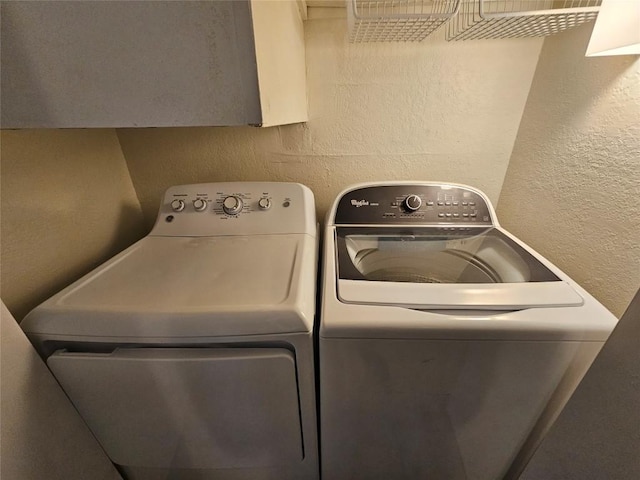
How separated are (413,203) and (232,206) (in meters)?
0.73

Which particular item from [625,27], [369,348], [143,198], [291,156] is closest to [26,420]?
[369,348]

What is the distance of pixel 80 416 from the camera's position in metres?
0.76

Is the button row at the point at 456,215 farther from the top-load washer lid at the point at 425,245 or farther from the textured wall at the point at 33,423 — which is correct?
the textured wall at the point at 33,423

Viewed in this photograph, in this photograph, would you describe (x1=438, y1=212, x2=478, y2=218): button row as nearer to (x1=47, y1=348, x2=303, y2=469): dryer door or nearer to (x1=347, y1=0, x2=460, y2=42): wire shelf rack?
(x1=347, y1=0, x2=460, y2=42): wire shelf rack

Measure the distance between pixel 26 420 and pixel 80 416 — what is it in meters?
0.14

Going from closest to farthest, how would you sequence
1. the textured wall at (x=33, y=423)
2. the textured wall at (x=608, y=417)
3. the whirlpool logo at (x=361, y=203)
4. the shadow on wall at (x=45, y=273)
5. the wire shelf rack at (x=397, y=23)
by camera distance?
the textured wall at (x=608, y=417) → the textured wall at (x=33, y=423) → the shadow on wall at (x=45, y=273) → the wire shelf rack at (x=397, y=23) → the whirlpool logo at (x=361, y=203)

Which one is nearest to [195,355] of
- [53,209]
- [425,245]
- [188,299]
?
[188,299]

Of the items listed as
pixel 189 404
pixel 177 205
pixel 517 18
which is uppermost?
pixel 517 18

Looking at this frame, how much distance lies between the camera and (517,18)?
81 cm

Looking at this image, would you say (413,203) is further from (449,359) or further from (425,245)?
(449,359)

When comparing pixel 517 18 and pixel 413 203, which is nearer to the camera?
pixel 517 18

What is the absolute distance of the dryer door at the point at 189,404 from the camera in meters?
0.65

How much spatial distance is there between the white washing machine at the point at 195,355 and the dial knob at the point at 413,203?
17.2 inches

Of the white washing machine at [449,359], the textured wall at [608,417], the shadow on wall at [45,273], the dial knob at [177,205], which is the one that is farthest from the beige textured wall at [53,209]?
the textured wall at [608,417]
